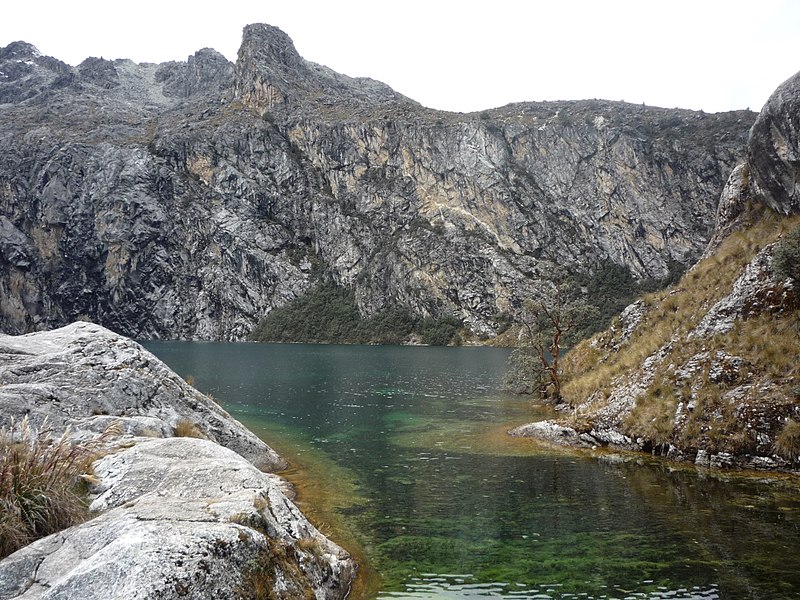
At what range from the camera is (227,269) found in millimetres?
194625

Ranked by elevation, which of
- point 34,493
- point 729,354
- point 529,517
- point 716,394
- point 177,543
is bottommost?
point 529,517

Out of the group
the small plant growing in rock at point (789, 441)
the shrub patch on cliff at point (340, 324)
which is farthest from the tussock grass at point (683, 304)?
the shrub patch on cliff at point (340, 324)

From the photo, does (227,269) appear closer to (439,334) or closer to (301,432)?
(439,334)

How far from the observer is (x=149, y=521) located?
855 centimetres

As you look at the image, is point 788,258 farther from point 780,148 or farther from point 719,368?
point 780,148

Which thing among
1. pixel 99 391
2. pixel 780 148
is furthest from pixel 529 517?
pixel 780 148

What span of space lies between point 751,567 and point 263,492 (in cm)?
1076

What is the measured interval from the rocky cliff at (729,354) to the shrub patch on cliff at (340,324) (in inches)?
5579

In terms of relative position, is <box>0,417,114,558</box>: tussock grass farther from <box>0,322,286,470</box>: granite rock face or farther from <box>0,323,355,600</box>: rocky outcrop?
<box>0,322,286,470</box>: granite rock face

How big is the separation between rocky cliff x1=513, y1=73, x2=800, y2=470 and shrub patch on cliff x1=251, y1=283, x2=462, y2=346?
141696 millimetres

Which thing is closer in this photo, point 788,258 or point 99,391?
point 99,391

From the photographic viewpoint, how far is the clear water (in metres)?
11.9

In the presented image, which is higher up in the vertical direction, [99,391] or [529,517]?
[99,391]

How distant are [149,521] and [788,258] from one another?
2603 cm
